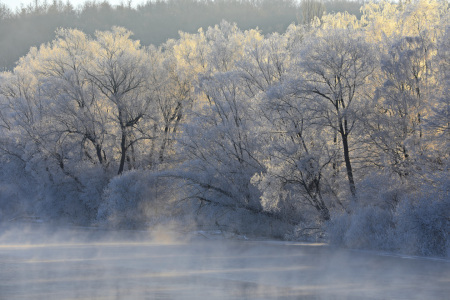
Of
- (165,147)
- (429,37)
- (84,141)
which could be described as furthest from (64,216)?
(429,37)

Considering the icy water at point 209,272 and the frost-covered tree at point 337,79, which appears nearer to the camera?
the icy water at point 209,272

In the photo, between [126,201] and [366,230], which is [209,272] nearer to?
[366,230]

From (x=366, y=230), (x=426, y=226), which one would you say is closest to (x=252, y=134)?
(x=366, y=230)

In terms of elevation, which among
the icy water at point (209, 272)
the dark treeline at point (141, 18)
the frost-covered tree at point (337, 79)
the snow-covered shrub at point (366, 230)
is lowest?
the icy water at point (209, 272)

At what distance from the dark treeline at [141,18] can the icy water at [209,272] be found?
87.2 metres

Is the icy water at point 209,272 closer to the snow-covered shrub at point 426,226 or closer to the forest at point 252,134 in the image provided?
the snow-covered shrub at point 426,226

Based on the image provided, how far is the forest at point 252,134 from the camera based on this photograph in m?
22.5

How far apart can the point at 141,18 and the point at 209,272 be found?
4350 inches

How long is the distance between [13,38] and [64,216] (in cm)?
9251

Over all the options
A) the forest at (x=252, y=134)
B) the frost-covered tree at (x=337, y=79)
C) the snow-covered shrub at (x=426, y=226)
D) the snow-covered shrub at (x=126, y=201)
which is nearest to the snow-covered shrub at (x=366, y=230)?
the forest at (x=252, y=134)

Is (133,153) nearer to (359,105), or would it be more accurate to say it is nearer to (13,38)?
(359,105)

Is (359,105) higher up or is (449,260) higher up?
(359,105)

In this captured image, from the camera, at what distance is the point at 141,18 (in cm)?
12119

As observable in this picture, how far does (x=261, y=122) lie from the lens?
90.4 ft
